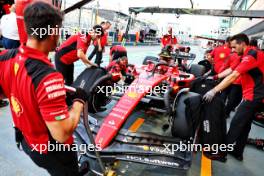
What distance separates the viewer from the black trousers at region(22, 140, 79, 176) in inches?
61.9

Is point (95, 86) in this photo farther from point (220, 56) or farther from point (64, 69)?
point (220, 56)

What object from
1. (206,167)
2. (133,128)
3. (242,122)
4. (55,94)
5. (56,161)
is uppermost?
(55,94)

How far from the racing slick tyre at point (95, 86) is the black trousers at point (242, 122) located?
178 cm

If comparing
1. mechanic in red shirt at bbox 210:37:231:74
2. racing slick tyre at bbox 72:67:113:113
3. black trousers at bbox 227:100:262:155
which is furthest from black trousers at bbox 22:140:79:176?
mechanic in red shirt at bbox 210:37:231:74

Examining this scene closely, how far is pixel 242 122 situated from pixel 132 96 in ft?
4.86

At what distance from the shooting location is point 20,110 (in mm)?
1438

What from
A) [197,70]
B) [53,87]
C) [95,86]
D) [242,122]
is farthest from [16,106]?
[197,70]

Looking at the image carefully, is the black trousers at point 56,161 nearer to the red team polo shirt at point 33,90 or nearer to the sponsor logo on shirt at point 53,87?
the red team polo shirt at point 33,90

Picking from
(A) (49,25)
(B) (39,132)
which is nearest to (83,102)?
(B) (39,132)

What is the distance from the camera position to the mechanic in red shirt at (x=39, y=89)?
1279mm

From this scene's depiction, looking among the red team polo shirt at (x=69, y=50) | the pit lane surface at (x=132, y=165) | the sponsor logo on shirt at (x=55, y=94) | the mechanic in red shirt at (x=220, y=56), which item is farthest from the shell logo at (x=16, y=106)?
the mechanic in red shirt at (x=220, y=56)

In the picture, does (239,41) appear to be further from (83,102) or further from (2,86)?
(2,86)

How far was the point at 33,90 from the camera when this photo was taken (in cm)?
131

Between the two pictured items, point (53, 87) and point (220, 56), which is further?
point (220, 56)
